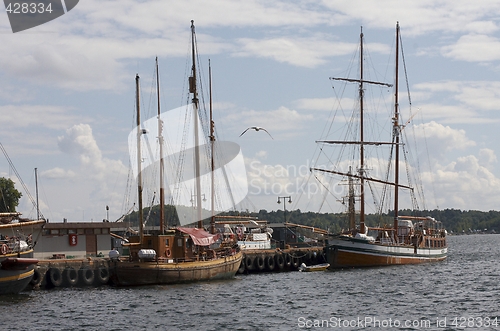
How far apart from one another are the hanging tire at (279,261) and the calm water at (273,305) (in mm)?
14048

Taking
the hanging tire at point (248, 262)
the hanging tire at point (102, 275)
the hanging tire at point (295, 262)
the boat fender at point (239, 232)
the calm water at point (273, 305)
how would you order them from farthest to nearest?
1. the boat fender at point (239, 232)
2. the hanging tire at point (295, 262)
3. the hanging tire at point (248, 262)
4. the hanging tire at point (102, 275)
5. the calm water at point (273, 305)

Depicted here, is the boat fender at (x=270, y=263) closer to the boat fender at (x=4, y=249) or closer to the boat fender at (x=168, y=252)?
the boat fender at (x=168, y=252)

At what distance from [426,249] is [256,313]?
47.5 m

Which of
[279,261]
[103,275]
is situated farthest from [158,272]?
[279,261]

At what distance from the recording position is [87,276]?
58.0m

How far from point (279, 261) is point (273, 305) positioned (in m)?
31.9

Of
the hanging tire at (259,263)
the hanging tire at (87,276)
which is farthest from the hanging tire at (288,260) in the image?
the hanging tire at (87,276)

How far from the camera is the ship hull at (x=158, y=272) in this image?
54906 millimetres

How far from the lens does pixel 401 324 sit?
37812 mm

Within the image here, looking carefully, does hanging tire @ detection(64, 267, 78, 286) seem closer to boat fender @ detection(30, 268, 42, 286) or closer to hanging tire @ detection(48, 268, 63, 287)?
hanging tire @ detection(48, 268, 63, 287)

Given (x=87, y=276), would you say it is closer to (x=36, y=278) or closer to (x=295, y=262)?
(x=36, y=278)

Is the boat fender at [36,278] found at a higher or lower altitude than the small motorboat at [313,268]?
higher

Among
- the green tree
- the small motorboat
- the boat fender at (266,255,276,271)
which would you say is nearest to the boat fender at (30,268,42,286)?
the boat fender at (266,255,276,271)

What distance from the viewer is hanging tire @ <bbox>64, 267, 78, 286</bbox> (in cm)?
5728
